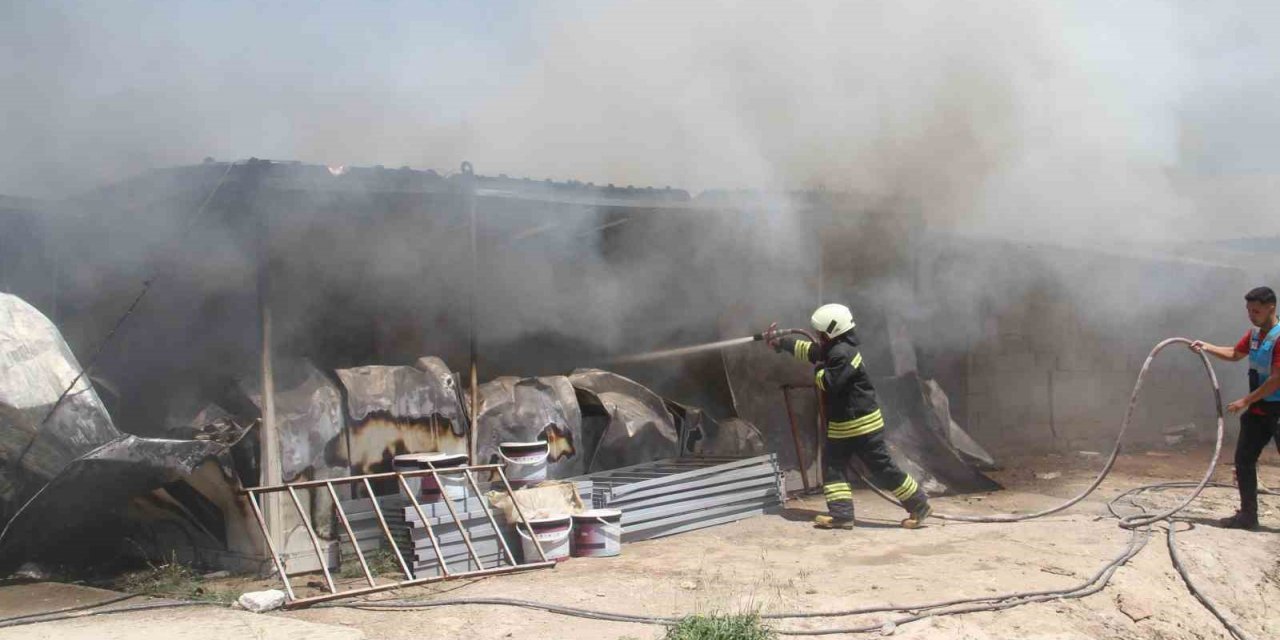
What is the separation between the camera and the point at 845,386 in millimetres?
7680

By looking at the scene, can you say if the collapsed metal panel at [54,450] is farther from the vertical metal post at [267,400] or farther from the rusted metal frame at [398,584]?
the rusted metal frame at [398,584]

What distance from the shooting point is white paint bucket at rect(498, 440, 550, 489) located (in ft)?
22.5

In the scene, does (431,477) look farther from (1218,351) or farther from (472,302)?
(1218,351)

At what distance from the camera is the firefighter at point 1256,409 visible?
7316 mm

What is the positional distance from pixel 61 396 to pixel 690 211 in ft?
15.4

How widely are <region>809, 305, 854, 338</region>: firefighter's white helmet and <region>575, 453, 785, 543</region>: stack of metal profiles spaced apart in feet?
4.00

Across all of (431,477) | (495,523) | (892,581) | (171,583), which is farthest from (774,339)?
(171,583)

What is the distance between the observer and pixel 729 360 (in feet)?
30.1

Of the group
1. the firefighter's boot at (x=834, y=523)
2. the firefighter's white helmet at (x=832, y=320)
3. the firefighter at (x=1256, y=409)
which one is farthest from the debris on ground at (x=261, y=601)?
the firefighter at (x=1256, y=409)

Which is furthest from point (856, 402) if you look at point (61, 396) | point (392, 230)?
point (61, 396)

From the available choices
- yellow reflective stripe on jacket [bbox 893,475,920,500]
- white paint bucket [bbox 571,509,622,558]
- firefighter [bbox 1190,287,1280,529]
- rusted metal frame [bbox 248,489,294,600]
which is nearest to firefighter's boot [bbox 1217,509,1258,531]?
firefighter [bbox 1190,287,1280,529]

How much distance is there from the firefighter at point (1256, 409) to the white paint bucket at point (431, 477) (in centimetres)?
523

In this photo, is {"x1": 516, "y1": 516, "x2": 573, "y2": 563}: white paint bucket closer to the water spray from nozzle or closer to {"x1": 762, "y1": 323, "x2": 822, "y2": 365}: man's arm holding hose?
{"x1": 762, "y1": 323, "x2": 822, "y2": 365}: man's arm holding hose

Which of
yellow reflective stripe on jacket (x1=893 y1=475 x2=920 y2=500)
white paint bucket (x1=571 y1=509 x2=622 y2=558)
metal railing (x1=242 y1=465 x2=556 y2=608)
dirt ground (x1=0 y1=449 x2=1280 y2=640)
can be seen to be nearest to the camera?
dirt ground (x1=0 y1=449 x2=1280 y2=640)
